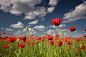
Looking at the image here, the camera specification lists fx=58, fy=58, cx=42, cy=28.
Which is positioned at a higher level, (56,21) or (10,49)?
(56,21)

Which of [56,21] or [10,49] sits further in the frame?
[10,49]

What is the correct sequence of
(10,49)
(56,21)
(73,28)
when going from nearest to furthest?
(56,21), (73,28), (10,49)

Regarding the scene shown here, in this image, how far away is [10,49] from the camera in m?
2.63

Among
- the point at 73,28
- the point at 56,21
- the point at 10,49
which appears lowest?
the point at 10,49

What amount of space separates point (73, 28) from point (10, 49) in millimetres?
2764

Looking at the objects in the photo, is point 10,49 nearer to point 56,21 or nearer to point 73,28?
point 56,21

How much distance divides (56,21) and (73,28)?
48.7 inches

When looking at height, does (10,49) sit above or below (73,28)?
below

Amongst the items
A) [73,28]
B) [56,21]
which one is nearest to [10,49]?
[56,21]

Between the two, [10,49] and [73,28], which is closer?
[73,28]

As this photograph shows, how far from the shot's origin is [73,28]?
1.99 m

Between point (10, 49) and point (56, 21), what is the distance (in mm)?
2568

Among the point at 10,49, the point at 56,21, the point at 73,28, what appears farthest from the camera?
the point at 10,49
